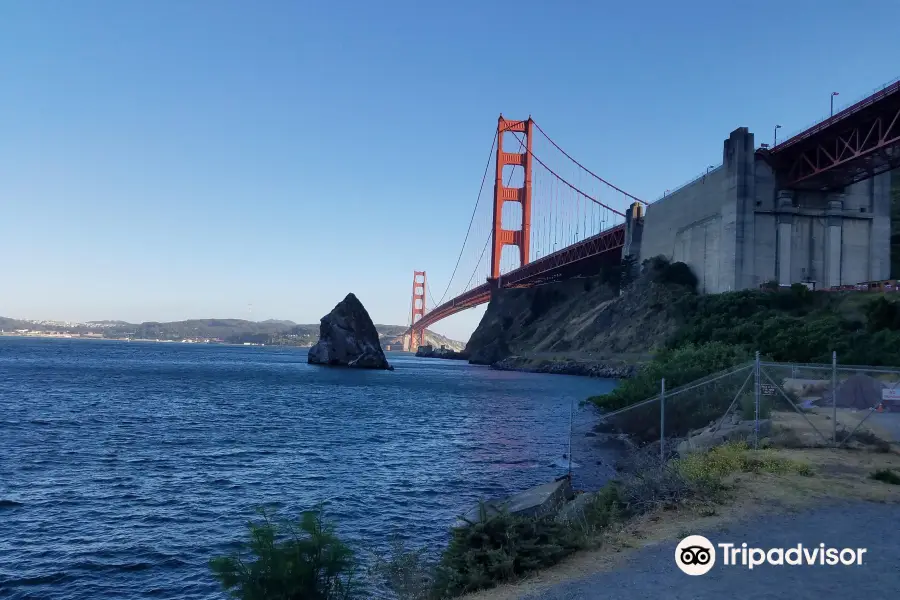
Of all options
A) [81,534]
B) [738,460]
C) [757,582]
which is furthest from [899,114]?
[81,534]

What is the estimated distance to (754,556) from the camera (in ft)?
24.8

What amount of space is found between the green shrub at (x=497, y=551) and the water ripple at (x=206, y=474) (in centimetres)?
435

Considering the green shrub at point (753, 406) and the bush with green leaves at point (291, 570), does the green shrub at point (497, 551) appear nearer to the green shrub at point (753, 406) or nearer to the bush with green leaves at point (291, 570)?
the bush with green leaves at point (291, 570)

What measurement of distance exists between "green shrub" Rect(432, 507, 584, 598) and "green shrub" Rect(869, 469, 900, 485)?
6113mm

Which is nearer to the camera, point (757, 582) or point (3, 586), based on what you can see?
point (757, 582)

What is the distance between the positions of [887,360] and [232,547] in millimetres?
27746

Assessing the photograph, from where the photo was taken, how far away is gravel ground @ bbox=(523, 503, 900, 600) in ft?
21.3

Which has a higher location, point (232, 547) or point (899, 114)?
point (899, 114)

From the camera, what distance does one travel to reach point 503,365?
10006cm

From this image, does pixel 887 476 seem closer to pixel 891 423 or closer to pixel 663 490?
pixel 891 423

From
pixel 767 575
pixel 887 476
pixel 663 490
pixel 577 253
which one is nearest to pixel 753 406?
pixel 887 476

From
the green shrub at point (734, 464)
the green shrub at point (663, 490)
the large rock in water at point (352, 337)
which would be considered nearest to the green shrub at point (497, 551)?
the green shrub at point (663, 490)

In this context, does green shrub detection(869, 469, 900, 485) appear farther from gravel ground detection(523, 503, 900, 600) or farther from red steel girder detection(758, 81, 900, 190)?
Answer: red steel girder detection(758, 81, 900, 190)

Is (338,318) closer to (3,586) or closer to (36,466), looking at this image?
(36,466)
